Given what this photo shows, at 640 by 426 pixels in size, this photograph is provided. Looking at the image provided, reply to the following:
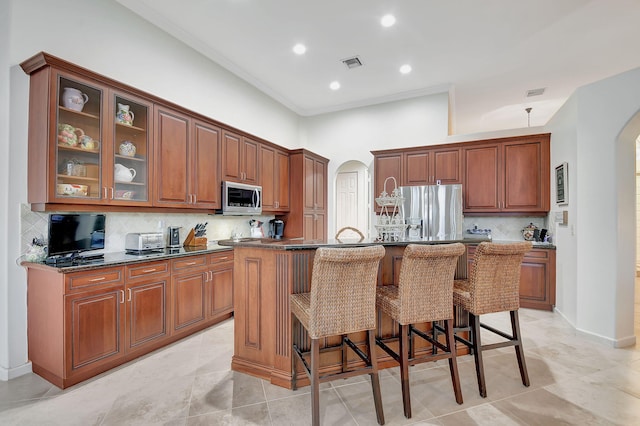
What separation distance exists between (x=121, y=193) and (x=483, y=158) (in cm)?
494

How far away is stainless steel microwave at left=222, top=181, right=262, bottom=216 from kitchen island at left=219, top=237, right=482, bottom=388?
5.22 ft

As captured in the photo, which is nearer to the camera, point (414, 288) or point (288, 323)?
point (414, 288)

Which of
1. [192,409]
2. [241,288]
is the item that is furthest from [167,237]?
[192,409]

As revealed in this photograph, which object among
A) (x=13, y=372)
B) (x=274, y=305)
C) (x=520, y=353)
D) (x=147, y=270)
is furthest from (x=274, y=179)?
(x=520, y=353)

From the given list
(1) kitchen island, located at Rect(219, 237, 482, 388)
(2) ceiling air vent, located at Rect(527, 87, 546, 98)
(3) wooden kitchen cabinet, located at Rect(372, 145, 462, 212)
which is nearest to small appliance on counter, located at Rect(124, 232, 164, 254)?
(1) kitchen island, located at Rect(219, 237, 482, 388)

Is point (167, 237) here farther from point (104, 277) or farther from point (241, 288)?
point (241, 288)

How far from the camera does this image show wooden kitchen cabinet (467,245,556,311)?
404cm

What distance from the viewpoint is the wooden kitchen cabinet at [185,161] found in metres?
3.14

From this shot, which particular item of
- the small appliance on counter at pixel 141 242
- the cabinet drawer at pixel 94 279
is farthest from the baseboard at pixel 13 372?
the small appliance on counter at pixel 141 242

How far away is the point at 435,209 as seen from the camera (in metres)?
4.71

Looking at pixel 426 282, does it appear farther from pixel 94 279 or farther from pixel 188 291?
pixel 94 279

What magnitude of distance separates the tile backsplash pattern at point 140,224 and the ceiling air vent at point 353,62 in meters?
2.85

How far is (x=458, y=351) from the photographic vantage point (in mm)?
2752

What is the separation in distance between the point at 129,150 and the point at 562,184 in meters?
5.01
